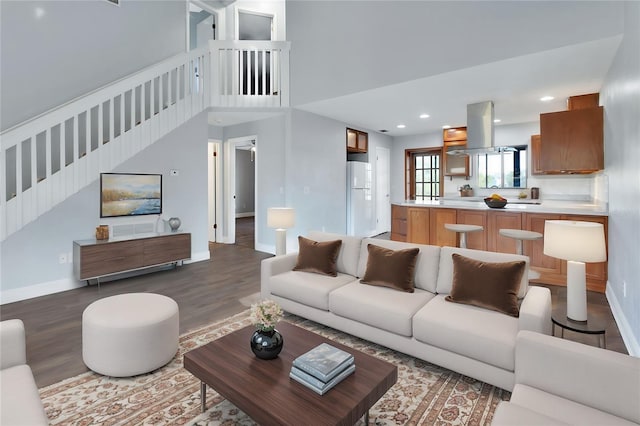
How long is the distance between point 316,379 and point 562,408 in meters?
1.06

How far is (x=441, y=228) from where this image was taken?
5.40 meters

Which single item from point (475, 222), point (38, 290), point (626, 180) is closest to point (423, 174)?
point (475, 222)

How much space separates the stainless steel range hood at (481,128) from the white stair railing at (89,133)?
14.4 feet

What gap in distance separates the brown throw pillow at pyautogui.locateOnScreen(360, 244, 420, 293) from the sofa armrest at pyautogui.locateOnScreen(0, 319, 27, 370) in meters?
2.31

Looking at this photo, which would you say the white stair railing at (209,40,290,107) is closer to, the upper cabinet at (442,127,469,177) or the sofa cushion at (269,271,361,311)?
the sofa cushion at (269,271,361,311)

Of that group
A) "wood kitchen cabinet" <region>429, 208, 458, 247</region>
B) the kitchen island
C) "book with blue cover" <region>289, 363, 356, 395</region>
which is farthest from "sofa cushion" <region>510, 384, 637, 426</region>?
"wood kitchen cabinet" <region>429, 208, 458, 247</region>

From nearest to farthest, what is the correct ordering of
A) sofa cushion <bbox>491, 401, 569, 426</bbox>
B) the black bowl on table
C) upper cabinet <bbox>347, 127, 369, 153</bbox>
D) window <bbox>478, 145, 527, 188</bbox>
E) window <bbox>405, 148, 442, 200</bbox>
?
sofa cushion <bbox>491, 401, 569, 426</bbox>
the black bowl on table
window <bbox>478, 145, 527, 188</bbox>
upper cabinet <bbox>347, 127, 369, 153</bbox>
window <bbox>405, 148, 442, 200</bbox>

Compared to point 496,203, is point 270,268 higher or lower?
lower

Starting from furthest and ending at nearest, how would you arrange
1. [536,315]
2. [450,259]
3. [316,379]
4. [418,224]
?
[418,224], [450,259], [536,315], [316,379]

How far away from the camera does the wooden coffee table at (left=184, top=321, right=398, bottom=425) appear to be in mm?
1411

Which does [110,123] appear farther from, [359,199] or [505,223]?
[505,223]

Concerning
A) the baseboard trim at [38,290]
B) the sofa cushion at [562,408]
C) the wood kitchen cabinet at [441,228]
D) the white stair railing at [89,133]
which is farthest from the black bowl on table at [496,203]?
the baseboard trim at [38,290]

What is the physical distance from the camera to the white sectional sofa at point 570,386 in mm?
1317

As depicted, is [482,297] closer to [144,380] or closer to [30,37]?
[144,380]
